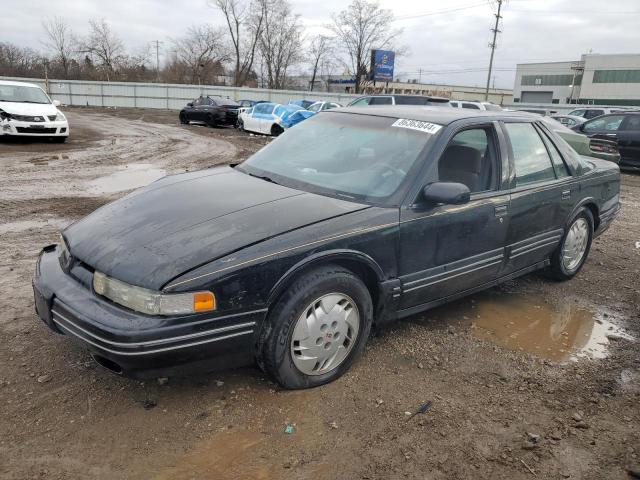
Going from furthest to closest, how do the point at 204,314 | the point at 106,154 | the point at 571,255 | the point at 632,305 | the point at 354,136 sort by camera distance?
the point at 106,154 < the point at 571,255 < the point at 632,305 < the point at 354,136 < the point at 204,314

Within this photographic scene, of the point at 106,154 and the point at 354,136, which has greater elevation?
the point at 354,136

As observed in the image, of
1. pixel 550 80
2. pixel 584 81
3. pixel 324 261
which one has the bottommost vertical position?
pixel 324 261

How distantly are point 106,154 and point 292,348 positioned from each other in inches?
461

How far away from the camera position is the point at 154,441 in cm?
250

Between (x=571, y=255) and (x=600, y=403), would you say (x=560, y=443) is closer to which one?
(x=600, y=403)

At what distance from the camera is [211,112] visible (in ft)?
79.0

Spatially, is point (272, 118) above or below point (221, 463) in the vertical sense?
above

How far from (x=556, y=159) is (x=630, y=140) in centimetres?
1100

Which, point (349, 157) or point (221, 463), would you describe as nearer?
point (221, 463)

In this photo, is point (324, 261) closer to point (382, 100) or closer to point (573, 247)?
point (573, 247)

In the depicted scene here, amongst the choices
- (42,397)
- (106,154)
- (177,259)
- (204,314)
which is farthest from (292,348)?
(106,154)

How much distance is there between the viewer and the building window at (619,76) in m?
69.4

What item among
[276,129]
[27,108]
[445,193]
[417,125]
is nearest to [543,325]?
[445,193]

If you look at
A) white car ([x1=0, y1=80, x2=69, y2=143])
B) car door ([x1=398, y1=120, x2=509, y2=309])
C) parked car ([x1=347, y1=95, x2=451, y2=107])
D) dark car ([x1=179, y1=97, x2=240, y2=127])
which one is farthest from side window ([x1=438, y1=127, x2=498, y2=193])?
dark car ([x1=179, y1=97, x2=240, y2=127])
